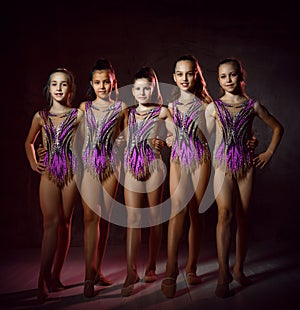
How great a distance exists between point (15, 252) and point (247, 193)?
248 centimetres

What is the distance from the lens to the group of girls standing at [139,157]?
294 centimetres

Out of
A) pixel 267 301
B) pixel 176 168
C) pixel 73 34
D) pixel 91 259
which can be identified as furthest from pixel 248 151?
pixel 73 34

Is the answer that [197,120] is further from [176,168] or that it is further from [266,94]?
[266,94]

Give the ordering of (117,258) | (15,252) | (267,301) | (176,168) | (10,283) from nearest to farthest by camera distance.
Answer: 1. (267,301)
2. (176,168)
3. (10,283)
4. (117,258)
5. (15,252)

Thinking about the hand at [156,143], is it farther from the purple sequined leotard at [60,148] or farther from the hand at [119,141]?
the purple sequined leotard at [60,148]

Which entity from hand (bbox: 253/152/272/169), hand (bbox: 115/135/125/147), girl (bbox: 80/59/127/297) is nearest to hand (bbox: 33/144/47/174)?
girl (bbox: 80/59/127/297)

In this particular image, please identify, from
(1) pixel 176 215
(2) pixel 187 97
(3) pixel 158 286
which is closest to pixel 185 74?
(2) pixel 187 97

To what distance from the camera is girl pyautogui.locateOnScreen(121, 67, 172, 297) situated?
9.87 feet

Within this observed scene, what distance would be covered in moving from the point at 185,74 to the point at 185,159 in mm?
609

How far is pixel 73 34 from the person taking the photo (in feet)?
14.7

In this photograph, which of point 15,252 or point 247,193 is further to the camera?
point 15,252

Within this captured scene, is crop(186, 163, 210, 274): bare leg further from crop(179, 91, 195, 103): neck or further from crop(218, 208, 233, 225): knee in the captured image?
crop(179, 91, 195, 103): neck

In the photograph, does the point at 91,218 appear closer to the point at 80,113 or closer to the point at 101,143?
the point at 101,143

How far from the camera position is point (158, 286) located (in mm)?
3156
